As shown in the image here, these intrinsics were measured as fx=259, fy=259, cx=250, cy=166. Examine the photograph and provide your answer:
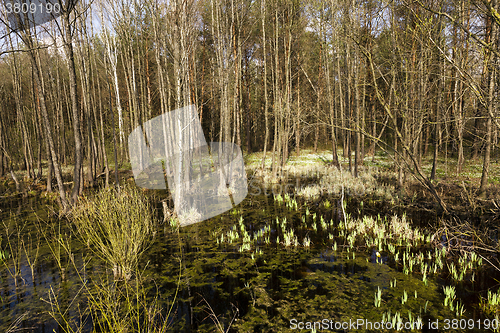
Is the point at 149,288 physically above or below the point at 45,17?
below

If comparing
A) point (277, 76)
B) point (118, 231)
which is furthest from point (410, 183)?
point (118, 231)

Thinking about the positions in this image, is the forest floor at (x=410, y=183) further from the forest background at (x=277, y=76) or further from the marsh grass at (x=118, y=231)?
the marsh grass at (x=118, y=231)

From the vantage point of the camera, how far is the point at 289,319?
3629mm

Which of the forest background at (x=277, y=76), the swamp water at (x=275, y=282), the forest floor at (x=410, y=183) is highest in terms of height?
the forest background at (x=277, y=76)

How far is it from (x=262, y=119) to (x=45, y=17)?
21607 millimetres

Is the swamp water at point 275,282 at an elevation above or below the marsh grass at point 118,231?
below

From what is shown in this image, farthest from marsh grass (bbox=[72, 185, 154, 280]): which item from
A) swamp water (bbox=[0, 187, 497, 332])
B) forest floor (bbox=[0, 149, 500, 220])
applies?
forest floor (bbox=[0, 149, 500, 220])

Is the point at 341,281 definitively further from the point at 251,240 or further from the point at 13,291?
the point at 13,291

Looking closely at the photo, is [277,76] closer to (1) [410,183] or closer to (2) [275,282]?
(1) [410,183]

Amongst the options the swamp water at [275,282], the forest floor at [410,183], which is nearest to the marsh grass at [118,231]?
the swamp water at [275,282]

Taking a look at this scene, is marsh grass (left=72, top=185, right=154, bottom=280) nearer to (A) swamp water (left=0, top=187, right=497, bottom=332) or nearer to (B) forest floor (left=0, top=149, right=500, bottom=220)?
(A) swamp water (left=0, top=187, right=497, bottom=332)

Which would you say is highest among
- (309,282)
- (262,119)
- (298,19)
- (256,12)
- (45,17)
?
(256,12)

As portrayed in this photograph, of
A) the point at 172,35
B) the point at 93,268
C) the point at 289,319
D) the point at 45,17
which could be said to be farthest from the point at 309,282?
the point at 45,17

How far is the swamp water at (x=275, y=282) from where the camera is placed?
3594 mm
